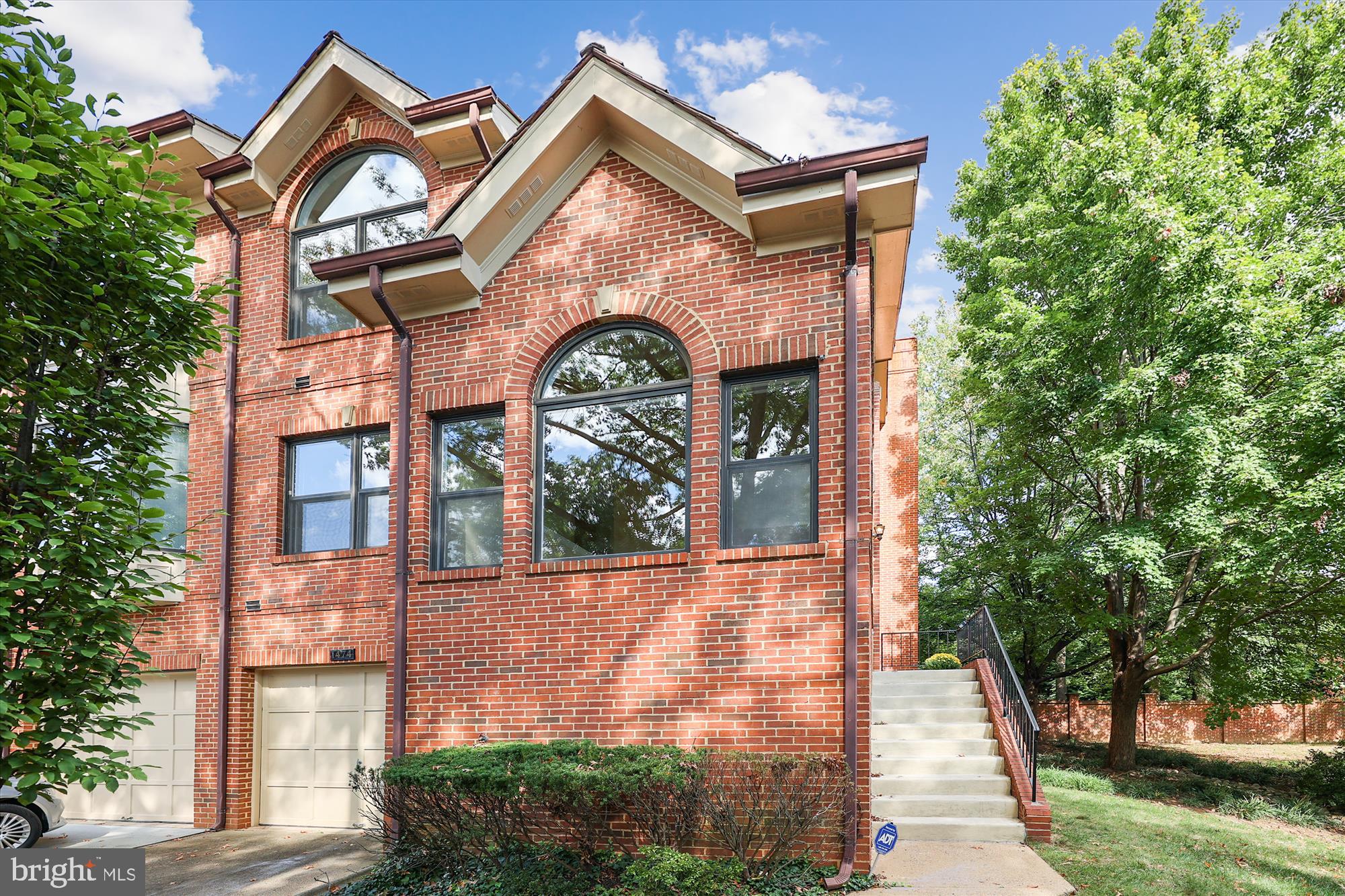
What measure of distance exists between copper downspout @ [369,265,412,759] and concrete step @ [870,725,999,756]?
5302 mm

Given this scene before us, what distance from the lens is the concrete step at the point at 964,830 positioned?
790 centimetres

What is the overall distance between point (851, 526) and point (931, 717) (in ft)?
16.1

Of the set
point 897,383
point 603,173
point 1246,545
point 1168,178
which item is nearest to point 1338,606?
point 1246,545

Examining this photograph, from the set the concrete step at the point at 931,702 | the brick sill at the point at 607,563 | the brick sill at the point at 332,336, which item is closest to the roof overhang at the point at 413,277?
the brick sill at the point at 332,336

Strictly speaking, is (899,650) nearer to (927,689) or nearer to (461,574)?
(927,689)

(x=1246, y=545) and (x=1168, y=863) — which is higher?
(x=1246, y=545)

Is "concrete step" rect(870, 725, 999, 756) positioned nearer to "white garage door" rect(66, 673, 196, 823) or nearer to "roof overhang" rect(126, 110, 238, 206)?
"white garage door" rect(66, 673, 196, 823)

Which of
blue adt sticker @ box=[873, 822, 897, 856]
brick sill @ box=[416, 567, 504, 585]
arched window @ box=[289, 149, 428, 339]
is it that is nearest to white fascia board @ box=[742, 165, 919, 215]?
brick sill @ box=[416, 567, 504, 585]

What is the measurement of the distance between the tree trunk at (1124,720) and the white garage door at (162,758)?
14904mm

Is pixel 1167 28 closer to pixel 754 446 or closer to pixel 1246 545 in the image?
pixel 1246 545

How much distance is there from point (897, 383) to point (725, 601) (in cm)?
1358

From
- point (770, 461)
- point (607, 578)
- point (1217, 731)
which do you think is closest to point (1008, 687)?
point (770, 461)

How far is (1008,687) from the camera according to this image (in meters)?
10.4

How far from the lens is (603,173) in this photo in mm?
8445
